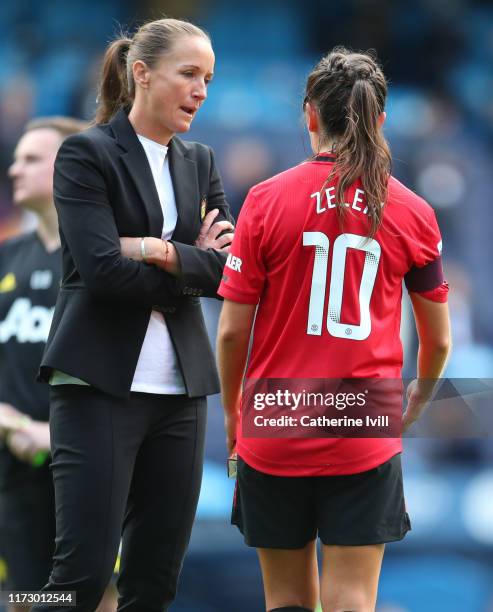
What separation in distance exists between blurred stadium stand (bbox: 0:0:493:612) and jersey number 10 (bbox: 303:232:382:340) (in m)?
2.49

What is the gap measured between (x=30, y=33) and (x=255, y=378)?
4514mm

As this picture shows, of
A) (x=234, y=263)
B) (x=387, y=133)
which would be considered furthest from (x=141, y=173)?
(x=387, y=133)

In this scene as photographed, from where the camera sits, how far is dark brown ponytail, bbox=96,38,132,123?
9.36 feet

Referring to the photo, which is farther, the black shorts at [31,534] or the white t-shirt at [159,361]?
the black shorts at [31,534]

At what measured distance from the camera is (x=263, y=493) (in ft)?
8.04

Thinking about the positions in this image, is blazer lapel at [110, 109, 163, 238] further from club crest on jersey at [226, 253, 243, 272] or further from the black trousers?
the black trousers

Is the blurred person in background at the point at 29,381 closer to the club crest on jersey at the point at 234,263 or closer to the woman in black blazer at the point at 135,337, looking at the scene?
the woman in black blazer at the point at 135,337

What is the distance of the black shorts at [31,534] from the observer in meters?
3.41

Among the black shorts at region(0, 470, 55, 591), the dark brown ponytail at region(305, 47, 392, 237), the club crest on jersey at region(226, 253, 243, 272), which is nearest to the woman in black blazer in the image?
the club crest on jersey at region(226, 253, 243, 272)

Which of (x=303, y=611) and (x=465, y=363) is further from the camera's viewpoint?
(x=465, y=363)

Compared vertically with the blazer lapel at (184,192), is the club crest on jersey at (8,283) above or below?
below

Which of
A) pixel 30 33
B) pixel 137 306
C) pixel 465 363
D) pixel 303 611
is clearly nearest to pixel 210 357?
pixel 137 306

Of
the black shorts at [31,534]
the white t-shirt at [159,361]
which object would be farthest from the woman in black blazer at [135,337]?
the black shorts at [31,534]

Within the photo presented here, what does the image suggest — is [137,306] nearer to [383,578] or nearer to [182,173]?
[182,173]
